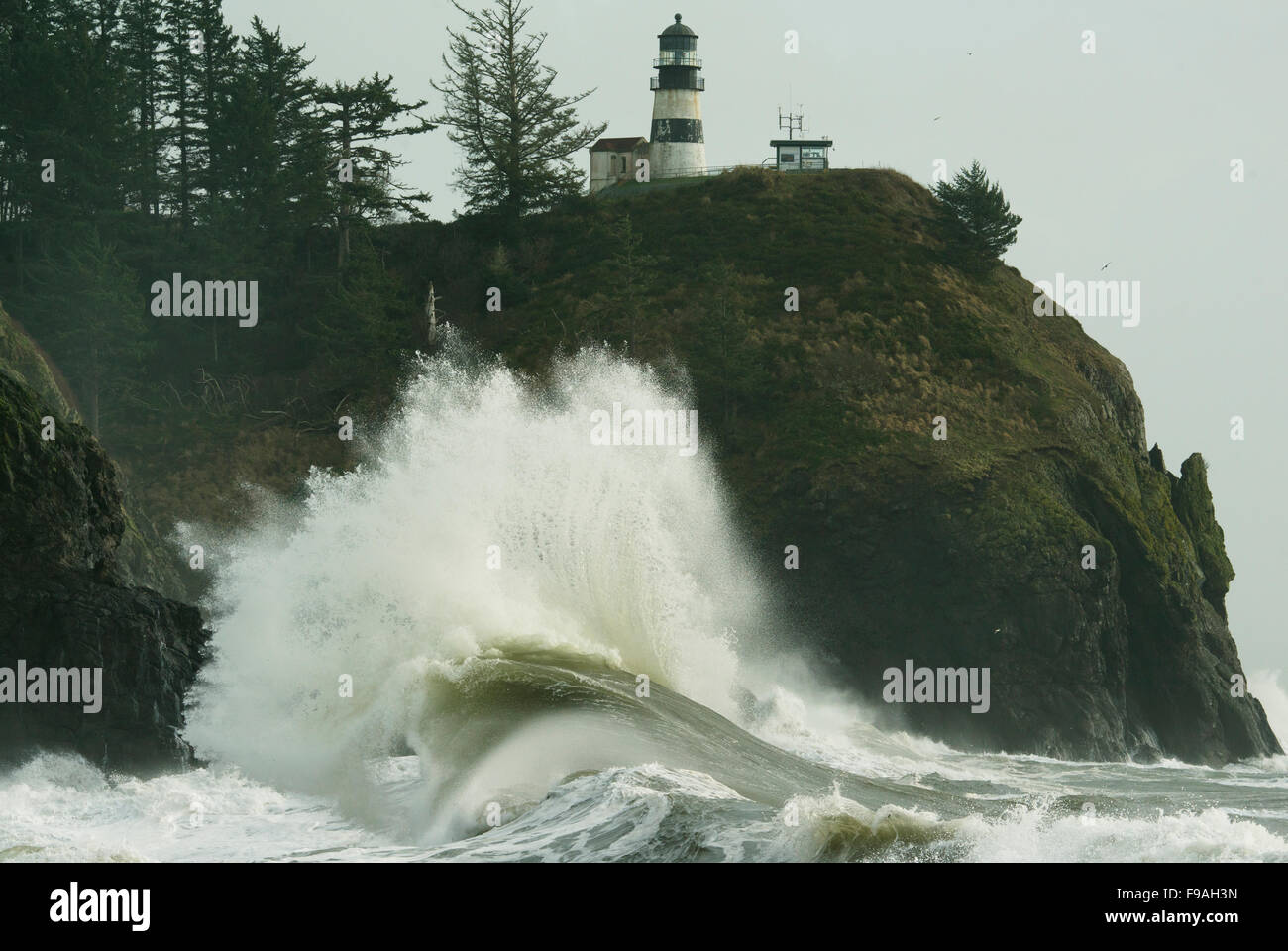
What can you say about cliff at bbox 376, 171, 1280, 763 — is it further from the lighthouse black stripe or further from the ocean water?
the lighthouse black stripe

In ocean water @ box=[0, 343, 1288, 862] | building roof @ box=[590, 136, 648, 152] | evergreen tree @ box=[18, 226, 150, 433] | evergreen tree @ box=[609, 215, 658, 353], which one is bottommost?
ocean water @ box=[0, 343, 1288, 862]

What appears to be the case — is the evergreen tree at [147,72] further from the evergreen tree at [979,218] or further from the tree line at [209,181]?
the evergreen tree at [979,218]

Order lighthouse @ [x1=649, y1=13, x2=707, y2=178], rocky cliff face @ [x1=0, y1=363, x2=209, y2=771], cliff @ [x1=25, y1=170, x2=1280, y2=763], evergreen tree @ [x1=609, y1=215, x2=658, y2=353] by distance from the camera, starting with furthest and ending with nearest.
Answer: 1. lighthouse @ [x1=649, y1=13, x2=707, y2=178]
2. evergreen tree @ [x1=609, y1=215, x2=658, y2=353]
3. cliff @ [x1=25, y1=170, x2=1280, y2=763]
4. rocky cliff face @ [x1=0, y1=363, x2=209, y2=771]

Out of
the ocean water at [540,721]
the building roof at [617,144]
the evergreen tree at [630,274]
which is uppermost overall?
the building roof at [617,144]

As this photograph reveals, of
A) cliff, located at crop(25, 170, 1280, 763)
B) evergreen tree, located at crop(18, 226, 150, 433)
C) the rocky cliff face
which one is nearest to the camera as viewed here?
the rocky cliff face

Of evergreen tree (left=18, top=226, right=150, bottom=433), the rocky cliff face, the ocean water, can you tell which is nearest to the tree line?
evergreen tree (left=18, top=226, right=150, bottom=433)

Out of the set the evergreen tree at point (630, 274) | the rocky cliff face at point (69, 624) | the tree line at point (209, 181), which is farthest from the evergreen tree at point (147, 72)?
the rocky cliff face at point (69, 624)
